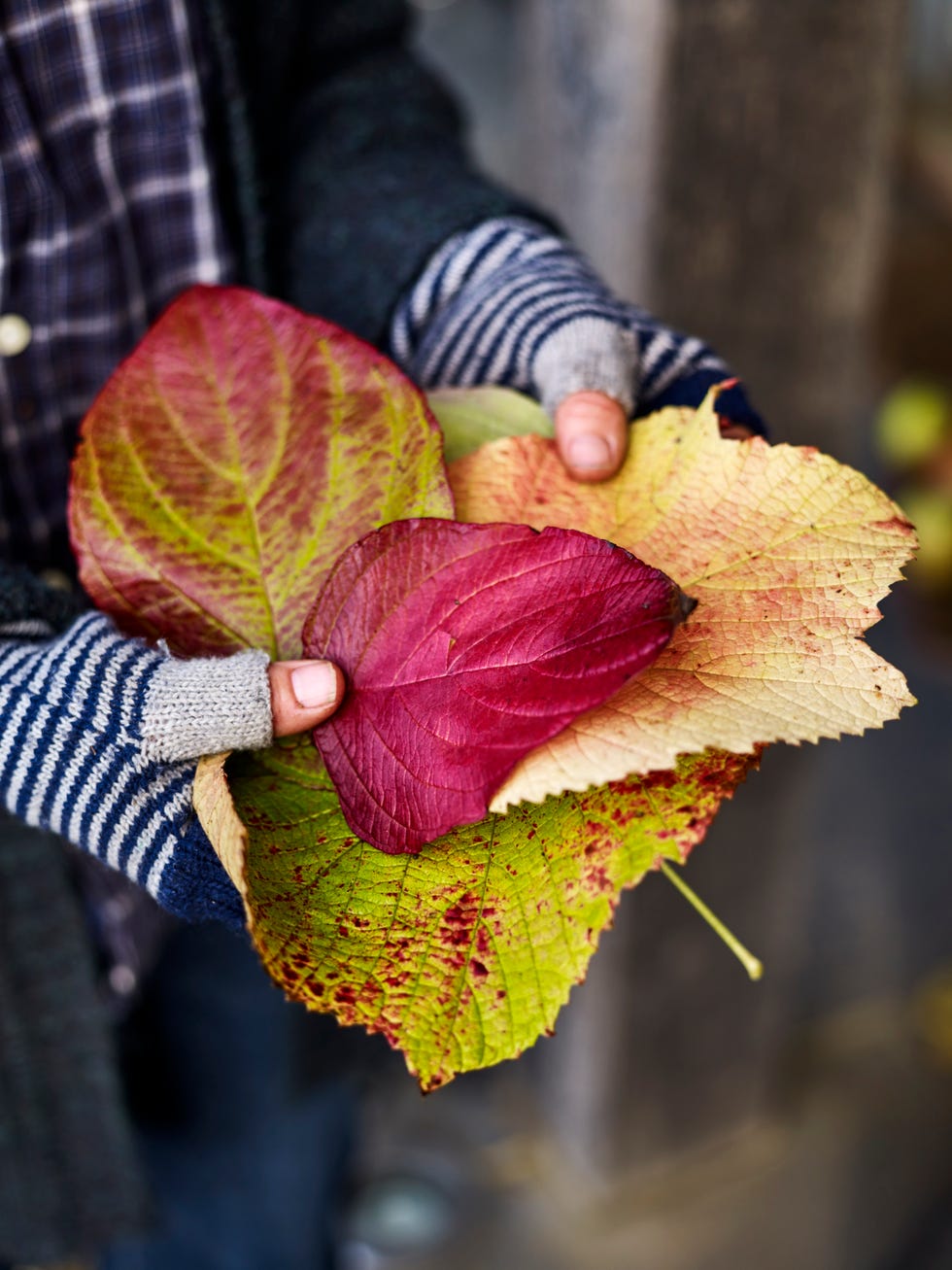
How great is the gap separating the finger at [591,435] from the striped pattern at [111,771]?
0.55 feet

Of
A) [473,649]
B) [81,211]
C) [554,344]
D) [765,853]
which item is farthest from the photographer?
[765,853]

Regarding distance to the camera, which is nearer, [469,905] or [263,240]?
[469,905]

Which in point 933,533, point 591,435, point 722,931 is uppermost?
point 591,435

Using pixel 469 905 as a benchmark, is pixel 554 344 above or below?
above

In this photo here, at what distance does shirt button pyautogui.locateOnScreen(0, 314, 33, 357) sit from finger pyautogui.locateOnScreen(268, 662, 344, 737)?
0.31 meters

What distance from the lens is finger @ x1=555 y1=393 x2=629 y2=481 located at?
16.5 inches

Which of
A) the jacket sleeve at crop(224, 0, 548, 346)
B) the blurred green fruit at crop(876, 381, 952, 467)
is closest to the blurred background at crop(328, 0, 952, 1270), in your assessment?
the blurred green fruit at crop(876, 381, 952, 467)

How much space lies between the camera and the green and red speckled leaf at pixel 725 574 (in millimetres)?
331

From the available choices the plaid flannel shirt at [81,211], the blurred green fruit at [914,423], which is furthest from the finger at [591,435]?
the blurred green fruit at [914,423]

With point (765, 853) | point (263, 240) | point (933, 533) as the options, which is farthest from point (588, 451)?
point (933, 533)

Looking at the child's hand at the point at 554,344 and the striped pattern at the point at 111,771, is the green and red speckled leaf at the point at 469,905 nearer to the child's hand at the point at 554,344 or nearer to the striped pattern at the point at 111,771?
the striped pattern at the point at 111,771

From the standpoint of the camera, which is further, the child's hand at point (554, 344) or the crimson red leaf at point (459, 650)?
the child's hand at point (554, 344)

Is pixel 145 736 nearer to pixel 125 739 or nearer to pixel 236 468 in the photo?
pixel 125 739

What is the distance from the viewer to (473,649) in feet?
1.14
